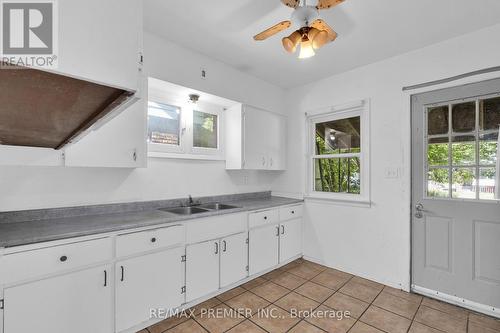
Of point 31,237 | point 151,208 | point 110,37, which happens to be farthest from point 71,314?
point 110,37

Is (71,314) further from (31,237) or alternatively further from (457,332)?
(457,332)

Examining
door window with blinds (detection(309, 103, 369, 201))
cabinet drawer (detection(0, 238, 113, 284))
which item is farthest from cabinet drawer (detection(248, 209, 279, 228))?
cabinet drawer (detection(0, 238, 113, 284))

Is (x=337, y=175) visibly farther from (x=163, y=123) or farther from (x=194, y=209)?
(x=163, y=123)

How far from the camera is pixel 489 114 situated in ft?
7.07

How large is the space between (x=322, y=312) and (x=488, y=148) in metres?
2.13

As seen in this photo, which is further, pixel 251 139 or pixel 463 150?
pixel 251 139

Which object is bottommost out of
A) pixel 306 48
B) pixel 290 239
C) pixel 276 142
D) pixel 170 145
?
pixel 290 239

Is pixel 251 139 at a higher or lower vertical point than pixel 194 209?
higher

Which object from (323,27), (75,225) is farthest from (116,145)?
(323,27)

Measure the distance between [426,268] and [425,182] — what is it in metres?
0.89

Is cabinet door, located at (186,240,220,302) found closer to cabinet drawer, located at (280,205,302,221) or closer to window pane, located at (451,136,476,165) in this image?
cabinet drawer, located at (280,205,302,221)

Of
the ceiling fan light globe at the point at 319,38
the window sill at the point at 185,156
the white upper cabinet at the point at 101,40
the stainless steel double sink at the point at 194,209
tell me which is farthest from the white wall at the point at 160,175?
the white upper cabinet at the point at 101,40

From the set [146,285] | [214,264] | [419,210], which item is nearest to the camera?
[146,285]

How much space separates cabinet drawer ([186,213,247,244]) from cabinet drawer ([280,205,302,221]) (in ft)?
2.25
